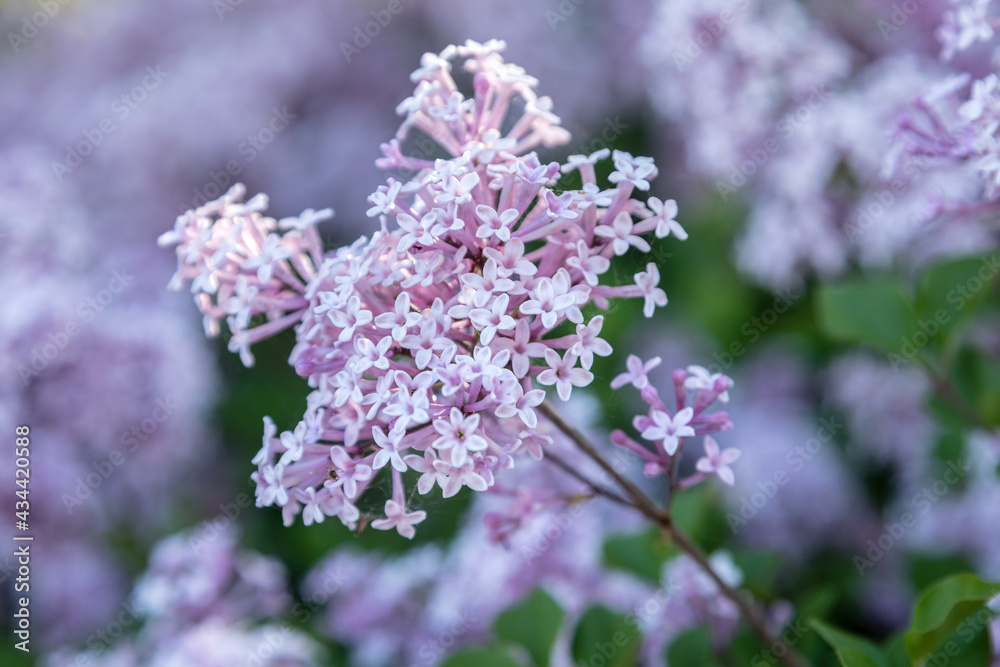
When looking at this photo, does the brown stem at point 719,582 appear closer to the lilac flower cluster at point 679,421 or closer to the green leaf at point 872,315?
the lilac flower cluster at point 679,421

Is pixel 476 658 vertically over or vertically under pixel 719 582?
under

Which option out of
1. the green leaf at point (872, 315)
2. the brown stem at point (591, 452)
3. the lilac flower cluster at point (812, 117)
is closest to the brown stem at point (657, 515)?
the brown stem at point (591, 452)

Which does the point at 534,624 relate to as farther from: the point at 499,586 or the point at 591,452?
the point at 591,452

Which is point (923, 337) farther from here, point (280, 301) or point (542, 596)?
point (280, 301)

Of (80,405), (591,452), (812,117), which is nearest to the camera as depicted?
(591,452)

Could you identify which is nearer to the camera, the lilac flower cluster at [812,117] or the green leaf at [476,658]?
the green leaf at [476,658]

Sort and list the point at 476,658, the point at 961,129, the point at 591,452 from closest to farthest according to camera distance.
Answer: the point at 591,452 → the point at 961,129 → the point at 476,658

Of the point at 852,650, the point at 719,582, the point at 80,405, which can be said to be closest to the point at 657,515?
the point at 719,582
